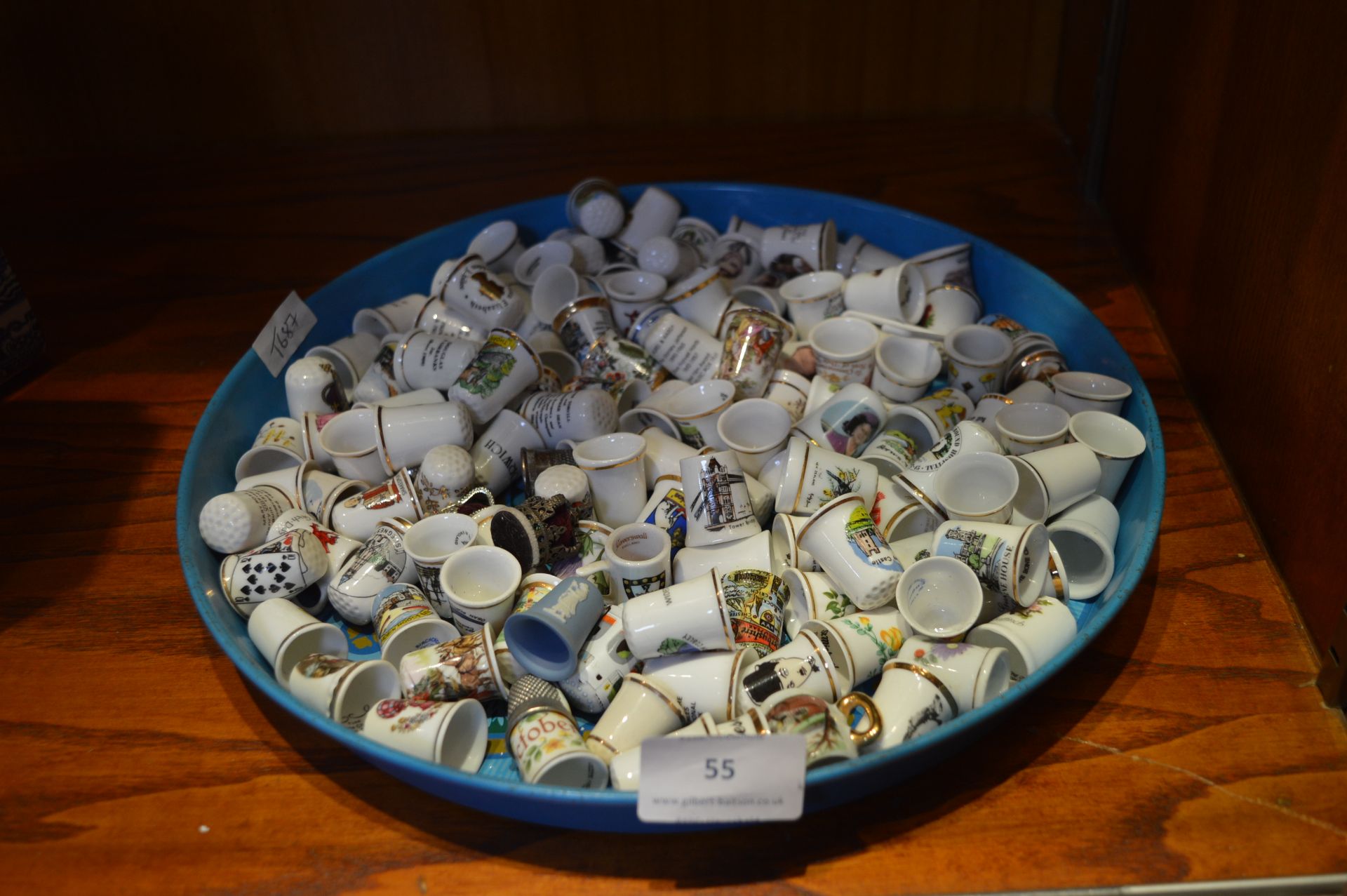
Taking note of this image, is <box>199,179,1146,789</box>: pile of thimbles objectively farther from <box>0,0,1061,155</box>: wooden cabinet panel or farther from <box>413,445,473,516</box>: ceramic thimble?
<box>0,0,1061,155</box>: wooden cabinet panel

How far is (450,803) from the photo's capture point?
47.4 inches

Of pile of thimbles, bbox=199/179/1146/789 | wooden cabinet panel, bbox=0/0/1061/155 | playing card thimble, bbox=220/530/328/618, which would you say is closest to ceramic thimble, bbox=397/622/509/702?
pile of thimbles, bbox=199/179/1146/789

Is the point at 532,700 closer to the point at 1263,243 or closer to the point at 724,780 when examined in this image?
the point at 724,780

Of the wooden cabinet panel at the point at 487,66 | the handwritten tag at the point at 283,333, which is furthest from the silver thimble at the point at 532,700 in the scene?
the wooden cabinet panel at the point at 487,66

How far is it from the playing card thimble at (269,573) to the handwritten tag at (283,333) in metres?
0.43

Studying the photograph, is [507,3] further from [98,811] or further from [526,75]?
[98,811]

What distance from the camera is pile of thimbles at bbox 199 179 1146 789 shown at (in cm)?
124

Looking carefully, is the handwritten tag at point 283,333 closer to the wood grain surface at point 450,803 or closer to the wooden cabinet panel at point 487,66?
the wood grain surface at point 450,803

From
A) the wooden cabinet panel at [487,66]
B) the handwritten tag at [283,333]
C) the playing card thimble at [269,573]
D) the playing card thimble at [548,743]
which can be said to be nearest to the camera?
the playing card thimble at [548,743]

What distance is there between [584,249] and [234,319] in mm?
709

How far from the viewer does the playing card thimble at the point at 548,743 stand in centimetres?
114

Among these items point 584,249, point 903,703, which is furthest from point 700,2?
point 903,703

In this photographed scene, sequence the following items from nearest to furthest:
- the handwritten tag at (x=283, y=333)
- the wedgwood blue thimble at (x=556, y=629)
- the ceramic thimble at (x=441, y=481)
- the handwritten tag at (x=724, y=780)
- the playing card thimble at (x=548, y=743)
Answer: the handwritten tag at (x=724, y=780), the playing card thimble at (x=548, y=743), the wedgwood blue thimble at (x=556, y=629), the ceramic thimble at (x=441, y=481), the handwritten tag at (x=283, y=333)

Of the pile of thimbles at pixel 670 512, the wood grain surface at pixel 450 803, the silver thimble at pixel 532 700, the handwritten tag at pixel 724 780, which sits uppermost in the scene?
the handwritten tag at pixel 724 780
